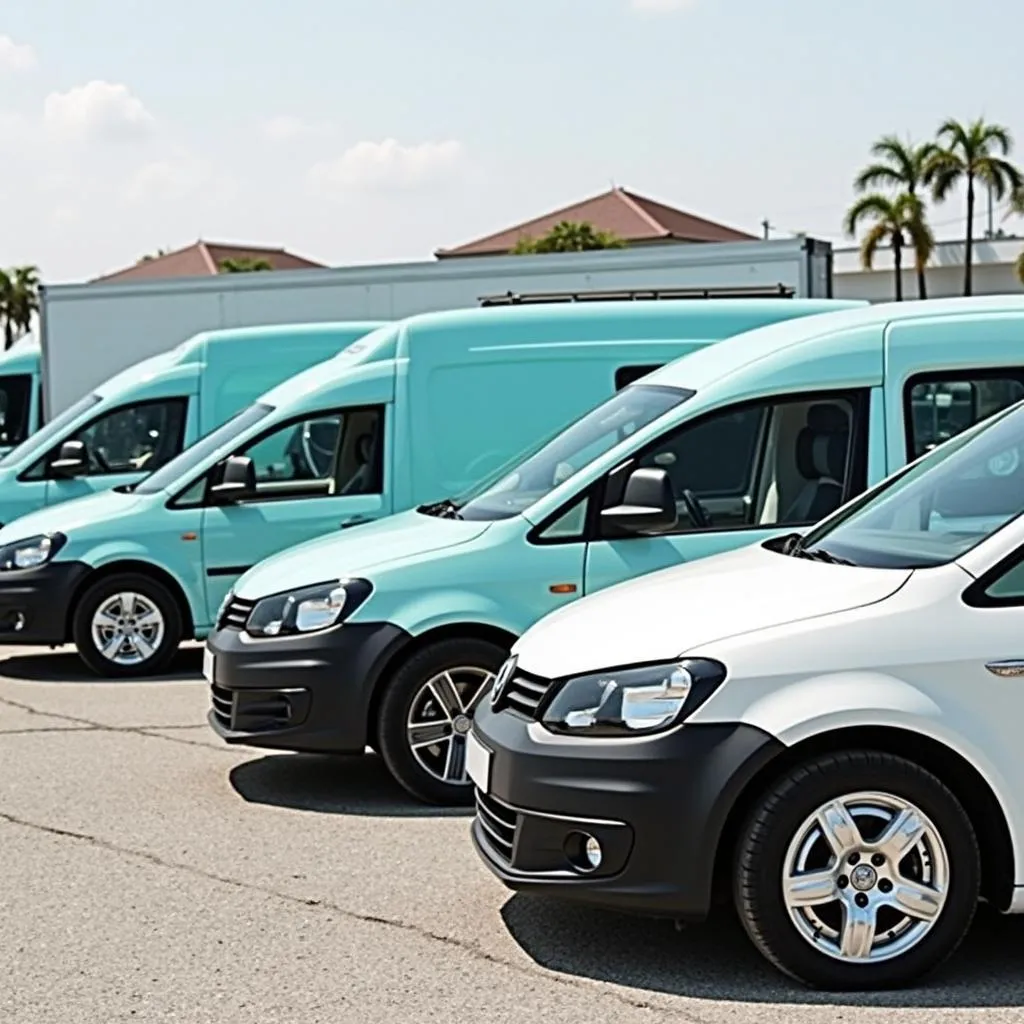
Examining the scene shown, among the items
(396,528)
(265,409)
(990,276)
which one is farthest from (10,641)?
(990,276)

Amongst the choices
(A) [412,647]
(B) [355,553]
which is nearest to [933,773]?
(A) [412,647]

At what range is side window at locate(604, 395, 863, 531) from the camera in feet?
24.8

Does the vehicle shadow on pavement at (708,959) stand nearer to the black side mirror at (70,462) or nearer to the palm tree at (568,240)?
the black side mirror at (70,462)

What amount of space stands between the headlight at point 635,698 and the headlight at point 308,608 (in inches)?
91.8

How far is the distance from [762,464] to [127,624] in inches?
201

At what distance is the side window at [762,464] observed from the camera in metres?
7.57

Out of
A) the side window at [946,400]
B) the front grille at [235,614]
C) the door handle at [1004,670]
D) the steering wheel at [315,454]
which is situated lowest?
the front grille at [235,614]

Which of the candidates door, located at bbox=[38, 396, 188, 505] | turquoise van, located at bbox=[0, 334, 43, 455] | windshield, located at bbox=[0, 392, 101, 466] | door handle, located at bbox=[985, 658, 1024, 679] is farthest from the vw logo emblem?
turquoise van, located at bbox=[0, 334, 43, 455]

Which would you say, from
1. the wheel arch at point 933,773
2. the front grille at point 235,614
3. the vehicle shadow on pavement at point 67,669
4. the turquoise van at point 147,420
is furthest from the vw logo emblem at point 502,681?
the turquoise van at point 147,420

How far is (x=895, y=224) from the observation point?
54594 millimetres

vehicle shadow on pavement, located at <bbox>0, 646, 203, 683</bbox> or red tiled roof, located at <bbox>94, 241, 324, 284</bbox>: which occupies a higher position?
red tiled roof, located at <bbox>94, 241, 324, 284</bbox>

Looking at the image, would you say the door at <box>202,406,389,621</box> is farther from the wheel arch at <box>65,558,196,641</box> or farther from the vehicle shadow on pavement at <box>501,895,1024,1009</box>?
the vehicle shadow on pavement at <box>501,895,1024,1009</box>

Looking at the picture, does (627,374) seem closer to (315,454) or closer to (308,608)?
(315,454)

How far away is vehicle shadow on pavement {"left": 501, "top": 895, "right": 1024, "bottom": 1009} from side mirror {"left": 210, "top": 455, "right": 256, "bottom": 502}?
17.9 feet
